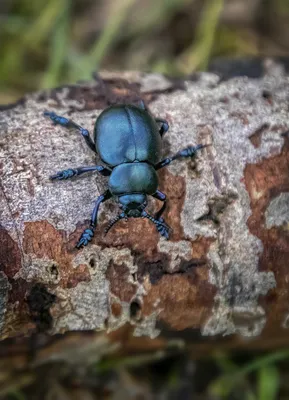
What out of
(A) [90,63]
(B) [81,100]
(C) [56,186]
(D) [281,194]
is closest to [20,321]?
(C) [56,186]

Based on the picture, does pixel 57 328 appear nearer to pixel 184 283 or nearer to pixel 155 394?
pixel 184 283

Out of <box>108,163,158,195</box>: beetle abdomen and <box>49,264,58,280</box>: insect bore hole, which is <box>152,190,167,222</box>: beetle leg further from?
<box>49,264,58,280</box>: insect bore hole

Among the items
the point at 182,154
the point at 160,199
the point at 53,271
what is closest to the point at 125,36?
the point at 182,154

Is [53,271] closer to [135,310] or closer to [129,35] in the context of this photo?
[135,310]

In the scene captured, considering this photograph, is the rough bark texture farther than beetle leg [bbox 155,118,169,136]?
No

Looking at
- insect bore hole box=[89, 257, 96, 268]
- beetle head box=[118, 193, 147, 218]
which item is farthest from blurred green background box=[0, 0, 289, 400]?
insect bore hole box=[89, 257, 96, 268]

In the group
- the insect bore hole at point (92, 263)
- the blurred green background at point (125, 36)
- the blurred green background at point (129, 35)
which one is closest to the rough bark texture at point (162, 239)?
the insect bore hole at point (92, 263)
